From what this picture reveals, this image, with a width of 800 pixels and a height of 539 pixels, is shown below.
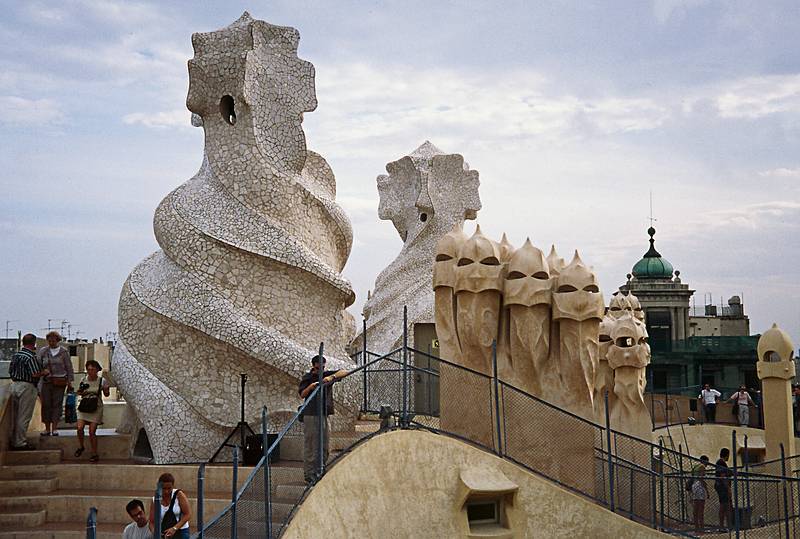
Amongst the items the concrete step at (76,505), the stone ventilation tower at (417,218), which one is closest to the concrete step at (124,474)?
the concrete step at (76,505)

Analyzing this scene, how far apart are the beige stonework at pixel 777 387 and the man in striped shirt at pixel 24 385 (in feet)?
37.7

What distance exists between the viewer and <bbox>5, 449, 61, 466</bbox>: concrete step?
35.3 feet

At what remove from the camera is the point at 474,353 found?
11.5 meters

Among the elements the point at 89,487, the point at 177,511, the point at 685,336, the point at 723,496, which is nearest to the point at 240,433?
the point at 89,487

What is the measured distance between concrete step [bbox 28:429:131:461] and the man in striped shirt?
0.28 metres

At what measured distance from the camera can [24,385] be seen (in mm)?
11109

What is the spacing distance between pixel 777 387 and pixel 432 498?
905 centimetres

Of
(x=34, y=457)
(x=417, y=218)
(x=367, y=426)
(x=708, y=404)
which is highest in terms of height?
(x=417, y=218)

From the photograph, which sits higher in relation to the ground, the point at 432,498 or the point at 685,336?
the point at 685,336

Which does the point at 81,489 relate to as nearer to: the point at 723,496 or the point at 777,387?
the point at 723,496

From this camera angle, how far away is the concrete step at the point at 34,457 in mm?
10773

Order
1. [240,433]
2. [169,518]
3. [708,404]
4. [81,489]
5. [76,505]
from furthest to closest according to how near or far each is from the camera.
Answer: [708,404], [240,433], [81,489], [76,505], [169,518]

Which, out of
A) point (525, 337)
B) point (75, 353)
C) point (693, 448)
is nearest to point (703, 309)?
point (693, 448)

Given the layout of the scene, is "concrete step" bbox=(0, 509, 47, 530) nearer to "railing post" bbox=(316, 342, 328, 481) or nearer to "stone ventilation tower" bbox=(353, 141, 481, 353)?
"railing post" bbox=(316, 342, 328, 481)
